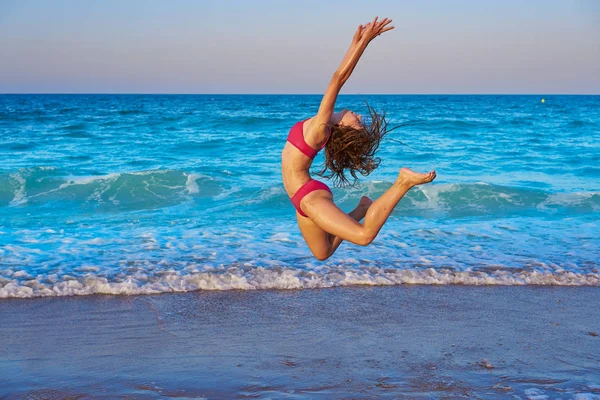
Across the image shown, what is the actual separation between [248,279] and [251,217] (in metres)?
4.43

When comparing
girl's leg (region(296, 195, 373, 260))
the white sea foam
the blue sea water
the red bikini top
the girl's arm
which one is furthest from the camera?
the blue sea water

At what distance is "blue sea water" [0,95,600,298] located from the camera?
7.94 meters

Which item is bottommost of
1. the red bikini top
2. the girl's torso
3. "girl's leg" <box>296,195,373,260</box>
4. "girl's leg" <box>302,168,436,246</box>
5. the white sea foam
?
the white sea foam

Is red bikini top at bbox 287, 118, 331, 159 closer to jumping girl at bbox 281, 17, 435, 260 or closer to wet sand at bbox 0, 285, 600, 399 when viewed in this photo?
jumping girl at bbox 281, 17, 435, 260

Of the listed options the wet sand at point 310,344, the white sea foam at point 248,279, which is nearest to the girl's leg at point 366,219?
the wet sand at point 310,344

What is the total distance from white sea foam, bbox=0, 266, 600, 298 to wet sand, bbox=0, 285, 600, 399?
22 centimetres

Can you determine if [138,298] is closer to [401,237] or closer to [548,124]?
[401,237]

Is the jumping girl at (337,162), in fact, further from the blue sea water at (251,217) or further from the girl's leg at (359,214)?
the blue sea water at (251,217)

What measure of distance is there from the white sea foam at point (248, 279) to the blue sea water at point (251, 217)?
2 centimetres

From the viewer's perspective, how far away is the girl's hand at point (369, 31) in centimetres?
457

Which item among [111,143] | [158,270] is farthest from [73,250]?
[111,143]

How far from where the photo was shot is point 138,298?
23.1ft

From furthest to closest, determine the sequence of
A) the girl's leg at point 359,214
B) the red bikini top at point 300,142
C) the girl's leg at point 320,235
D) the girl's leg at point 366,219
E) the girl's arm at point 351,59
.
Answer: the girl's leg at point 359,214 < the girl's leg at point 320,235 < the red bikini top at point 300,142 < the girl's leg at point 366,219 < the girl's arm at point 351,59

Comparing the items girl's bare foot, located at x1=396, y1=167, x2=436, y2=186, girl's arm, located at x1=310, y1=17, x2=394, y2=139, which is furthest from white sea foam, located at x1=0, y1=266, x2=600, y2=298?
girl's arm, located at x1=310, y1=17, x2=394, y2=139
